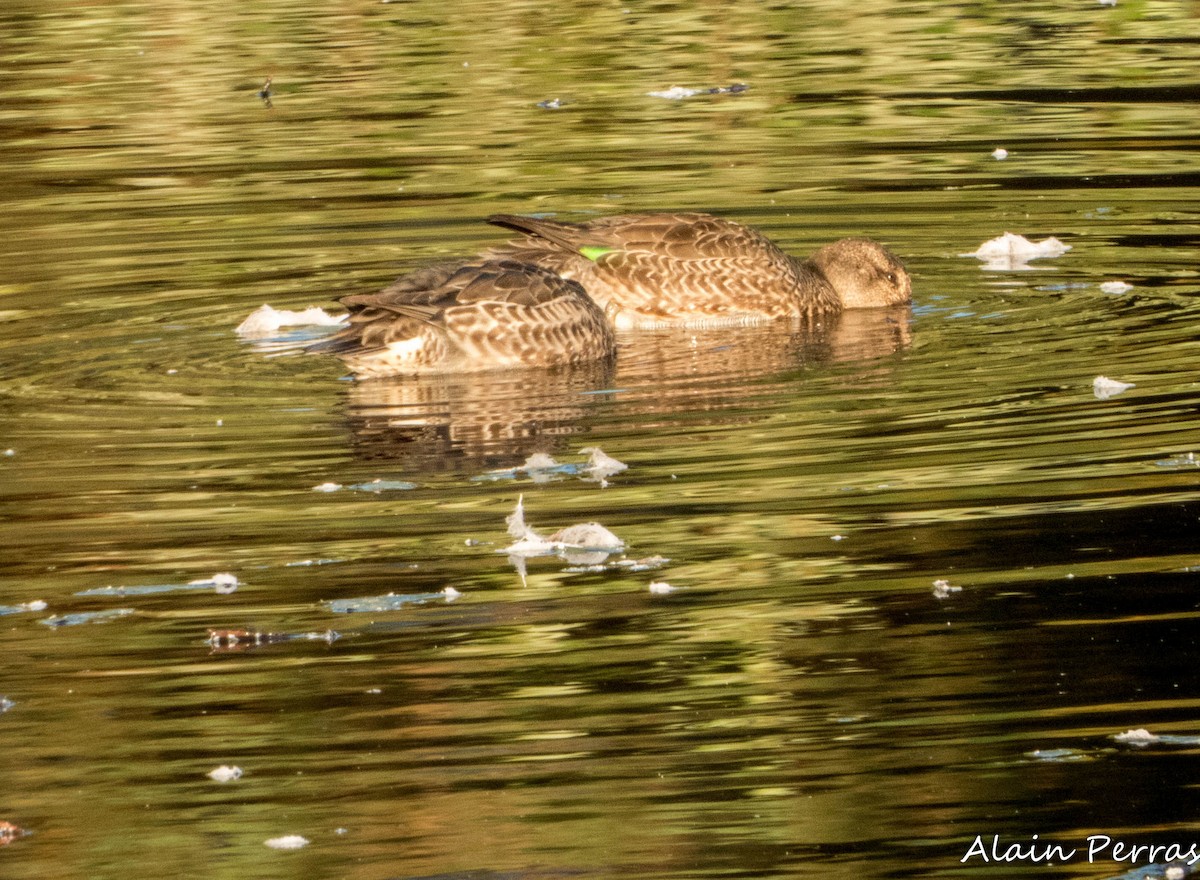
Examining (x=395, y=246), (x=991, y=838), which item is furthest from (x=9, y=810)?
(x=395, y=246)

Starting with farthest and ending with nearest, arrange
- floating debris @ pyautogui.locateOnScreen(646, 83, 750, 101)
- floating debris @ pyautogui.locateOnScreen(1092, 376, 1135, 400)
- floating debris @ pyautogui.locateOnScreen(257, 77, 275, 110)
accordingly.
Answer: floating debris @ pyautogui.locateOnScreen(257, 77, 275, 110), floating debris @ pyautogui.locateOnScreen(646, 83, 750, 101), floating debris @ pyautogui.locateOnScreen(1092, 376, 1135, 400)

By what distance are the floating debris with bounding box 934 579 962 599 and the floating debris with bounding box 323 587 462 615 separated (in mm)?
1596

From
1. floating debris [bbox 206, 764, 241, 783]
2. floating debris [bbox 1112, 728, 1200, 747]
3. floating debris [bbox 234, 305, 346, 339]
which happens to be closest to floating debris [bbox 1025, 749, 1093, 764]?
floating debris [bbox 1112, 728, 1200, 747]

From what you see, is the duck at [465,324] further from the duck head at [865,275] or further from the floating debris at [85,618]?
the floating debris at [85,618]

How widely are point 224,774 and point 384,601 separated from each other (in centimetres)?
145

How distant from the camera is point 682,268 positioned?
1333 cm

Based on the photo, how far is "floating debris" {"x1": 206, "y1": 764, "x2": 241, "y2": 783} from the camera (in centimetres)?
611

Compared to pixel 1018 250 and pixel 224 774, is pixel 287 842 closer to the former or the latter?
pixel 224 774

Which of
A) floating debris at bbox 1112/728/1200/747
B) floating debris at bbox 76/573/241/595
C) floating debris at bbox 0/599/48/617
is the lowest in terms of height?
floating debris at bbox 76/573/241/595

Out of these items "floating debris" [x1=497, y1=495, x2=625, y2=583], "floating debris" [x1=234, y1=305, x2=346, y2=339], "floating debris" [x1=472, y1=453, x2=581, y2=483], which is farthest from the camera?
"floating debris" [x1=234, y1=305, x2=346, y2=339]

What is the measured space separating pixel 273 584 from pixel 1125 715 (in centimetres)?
299

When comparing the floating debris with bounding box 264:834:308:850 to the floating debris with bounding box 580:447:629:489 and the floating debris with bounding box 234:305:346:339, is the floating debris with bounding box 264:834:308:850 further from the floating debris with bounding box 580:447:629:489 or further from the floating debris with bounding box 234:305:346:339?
the floating debris with bounding box 234:305:346:339

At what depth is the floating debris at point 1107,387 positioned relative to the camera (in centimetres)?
1009

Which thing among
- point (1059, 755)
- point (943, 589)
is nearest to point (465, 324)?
point (943, 589)
